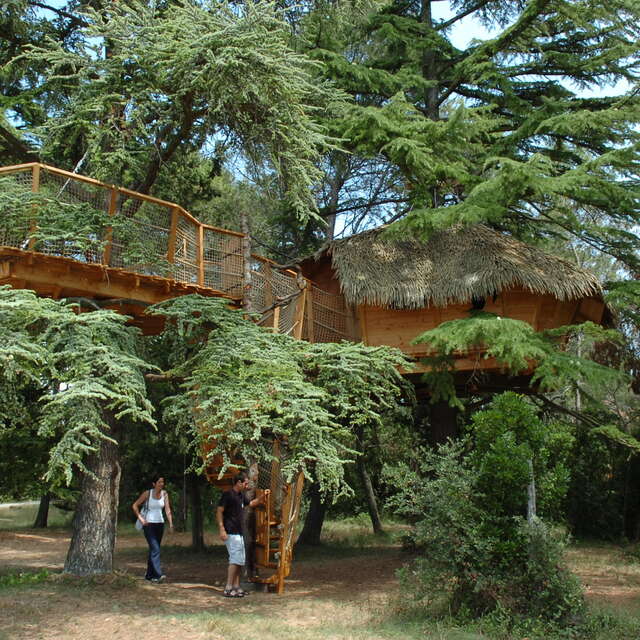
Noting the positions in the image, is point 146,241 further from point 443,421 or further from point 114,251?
point 443,421

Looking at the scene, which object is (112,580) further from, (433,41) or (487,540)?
(433,41)

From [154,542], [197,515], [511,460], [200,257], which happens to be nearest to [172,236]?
[200,257]

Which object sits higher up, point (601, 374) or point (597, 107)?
point (597, 107)

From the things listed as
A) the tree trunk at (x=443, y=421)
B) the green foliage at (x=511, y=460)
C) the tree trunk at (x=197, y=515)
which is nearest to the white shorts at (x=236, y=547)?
the green foliage at (x=511, y=460)

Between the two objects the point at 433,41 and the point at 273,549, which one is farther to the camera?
the point at 433,41

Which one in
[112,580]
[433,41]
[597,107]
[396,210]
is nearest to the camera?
[112,580]

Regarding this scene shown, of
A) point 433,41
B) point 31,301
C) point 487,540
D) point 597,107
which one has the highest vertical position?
point 433,41

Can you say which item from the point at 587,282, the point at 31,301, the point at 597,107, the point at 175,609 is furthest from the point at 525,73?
the point at 175,609

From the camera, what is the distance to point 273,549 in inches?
464

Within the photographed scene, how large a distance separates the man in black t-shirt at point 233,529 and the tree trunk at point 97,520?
2.12m

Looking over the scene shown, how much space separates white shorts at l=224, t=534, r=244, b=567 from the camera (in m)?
10.3

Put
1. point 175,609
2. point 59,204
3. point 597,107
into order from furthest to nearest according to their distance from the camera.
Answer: point 597,107
point 59,204
point 175,609

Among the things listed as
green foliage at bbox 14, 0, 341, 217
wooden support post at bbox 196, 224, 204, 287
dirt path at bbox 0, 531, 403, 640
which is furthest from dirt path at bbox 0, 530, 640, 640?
green foliage at bbox 14, 0, 341, 217

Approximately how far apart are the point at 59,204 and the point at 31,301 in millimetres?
1820
